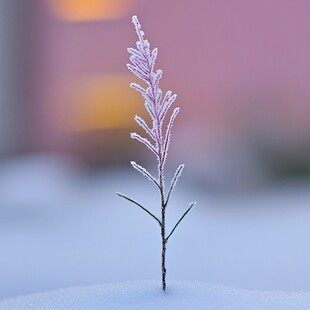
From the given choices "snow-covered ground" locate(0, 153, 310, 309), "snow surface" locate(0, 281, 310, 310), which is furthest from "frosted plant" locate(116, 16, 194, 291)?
"snow-covered ground" locate(0, 153, 310, 309)

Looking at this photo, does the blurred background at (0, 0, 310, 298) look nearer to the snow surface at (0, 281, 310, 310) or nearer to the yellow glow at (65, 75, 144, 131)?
the yellow glow at (65, 75, 144, 131)

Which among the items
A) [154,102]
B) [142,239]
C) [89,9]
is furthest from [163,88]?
[154,102]

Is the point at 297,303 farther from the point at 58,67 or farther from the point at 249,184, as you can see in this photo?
the point at 58,67

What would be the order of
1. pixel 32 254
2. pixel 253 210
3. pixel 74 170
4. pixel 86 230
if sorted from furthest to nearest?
pixel 74 170 → pixel 253 210 → pixel 86 230 → pixel 32 254

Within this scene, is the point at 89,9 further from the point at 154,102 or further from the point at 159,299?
the point at 159,299

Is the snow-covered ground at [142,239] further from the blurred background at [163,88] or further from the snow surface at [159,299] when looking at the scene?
the snow surface at [159,299]

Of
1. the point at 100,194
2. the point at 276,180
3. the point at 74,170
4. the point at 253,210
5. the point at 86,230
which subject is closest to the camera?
the point at 86,230

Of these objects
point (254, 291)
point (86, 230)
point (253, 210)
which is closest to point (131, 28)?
point (253, 210)
